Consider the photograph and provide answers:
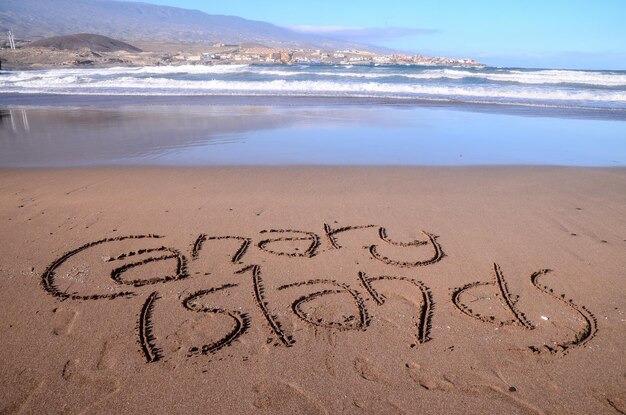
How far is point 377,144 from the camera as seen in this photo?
8078mm

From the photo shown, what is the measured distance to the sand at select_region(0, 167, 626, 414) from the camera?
2215 millimetres

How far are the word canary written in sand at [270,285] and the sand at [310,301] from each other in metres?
0.02

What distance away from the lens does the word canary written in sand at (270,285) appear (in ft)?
8.94

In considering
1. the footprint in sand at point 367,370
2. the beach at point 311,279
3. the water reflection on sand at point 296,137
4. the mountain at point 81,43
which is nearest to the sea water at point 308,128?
the water reflection on sand at point 296,137

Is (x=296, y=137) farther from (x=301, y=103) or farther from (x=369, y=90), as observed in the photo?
(x=369, y=90)

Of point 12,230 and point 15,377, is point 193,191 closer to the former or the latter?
point 12,230

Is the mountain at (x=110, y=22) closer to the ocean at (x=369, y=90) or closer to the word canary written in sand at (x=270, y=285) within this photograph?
the ocean at (x=369, y=90)

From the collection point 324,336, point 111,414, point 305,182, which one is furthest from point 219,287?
point 305,182

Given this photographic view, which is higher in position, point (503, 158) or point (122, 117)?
point (503, 158)

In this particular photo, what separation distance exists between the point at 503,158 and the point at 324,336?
19.0ft

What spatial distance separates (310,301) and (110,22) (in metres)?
165

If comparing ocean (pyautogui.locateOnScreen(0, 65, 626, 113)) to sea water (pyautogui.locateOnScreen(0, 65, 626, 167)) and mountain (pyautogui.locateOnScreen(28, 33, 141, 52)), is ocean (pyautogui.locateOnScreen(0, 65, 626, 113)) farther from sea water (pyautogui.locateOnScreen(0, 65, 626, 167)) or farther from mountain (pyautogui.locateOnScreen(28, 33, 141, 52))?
mountain (pyautogui.locateOnScreen(28, 33, 141, 52))

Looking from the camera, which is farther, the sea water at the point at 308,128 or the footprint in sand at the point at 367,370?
the sea water at the point at 308,128

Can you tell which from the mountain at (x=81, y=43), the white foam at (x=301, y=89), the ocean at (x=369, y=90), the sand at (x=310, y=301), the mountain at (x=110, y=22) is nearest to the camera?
the sand at (x=310, y=301)
